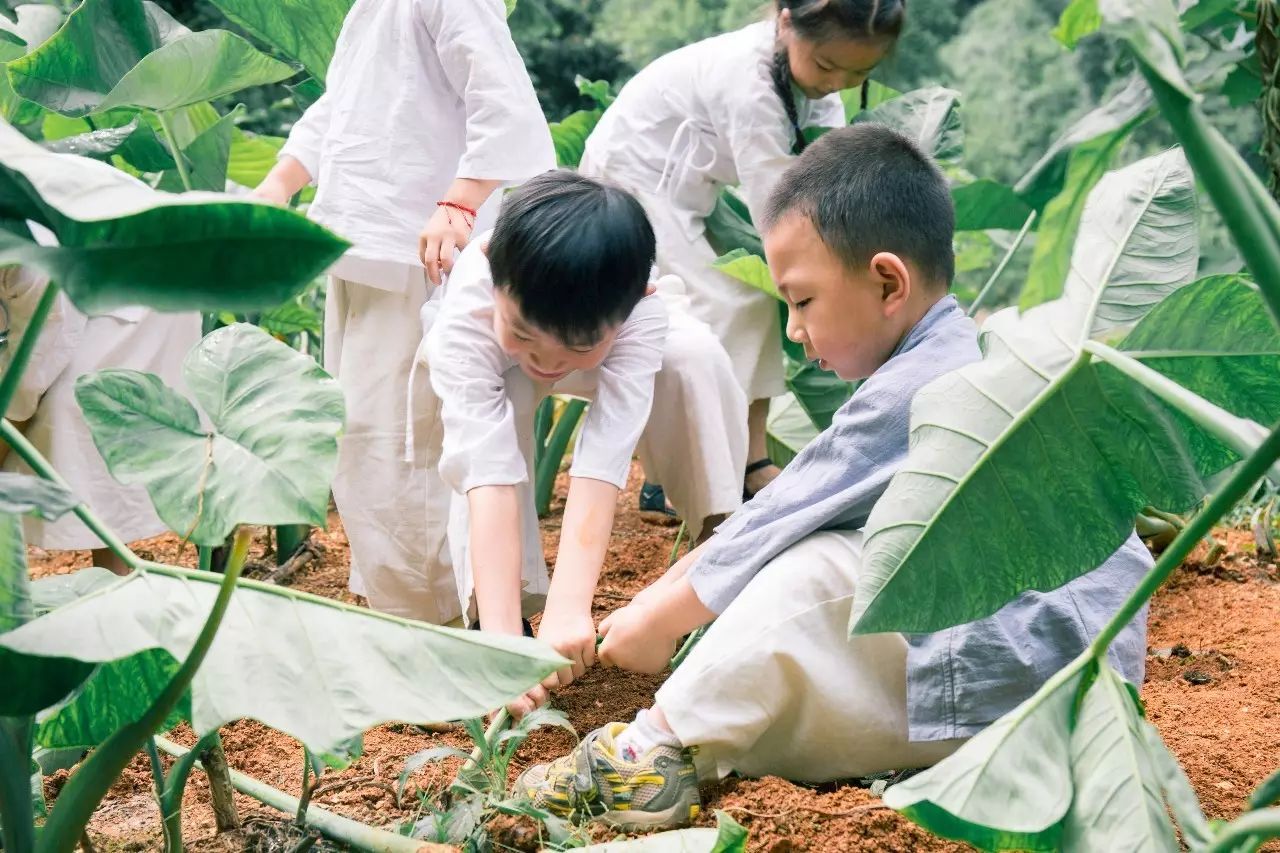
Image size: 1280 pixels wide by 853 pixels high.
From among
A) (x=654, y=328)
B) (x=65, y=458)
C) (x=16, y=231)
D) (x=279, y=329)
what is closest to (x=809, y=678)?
(x=654, y=328)

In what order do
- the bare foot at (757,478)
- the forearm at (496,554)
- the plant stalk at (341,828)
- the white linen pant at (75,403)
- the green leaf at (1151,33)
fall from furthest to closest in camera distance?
the bare foot at (757,478)
the white linen pant at (75,403)
the forearm at (496,554)
the plant stalk at (341,828)
the green leaf at (1151,33)

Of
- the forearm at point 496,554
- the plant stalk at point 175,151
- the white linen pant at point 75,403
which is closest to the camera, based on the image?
the forearm at point 496,554

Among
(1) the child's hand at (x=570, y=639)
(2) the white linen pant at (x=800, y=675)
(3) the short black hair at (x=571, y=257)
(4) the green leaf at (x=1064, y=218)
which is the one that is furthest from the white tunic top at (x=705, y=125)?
(4) the green leaf at (x=1064, y=218)

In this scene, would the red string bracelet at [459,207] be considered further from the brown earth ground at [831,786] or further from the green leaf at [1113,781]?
the green leaf at [1113,781]

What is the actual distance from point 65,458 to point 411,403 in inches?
21.9

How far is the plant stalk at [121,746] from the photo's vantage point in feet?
2.95

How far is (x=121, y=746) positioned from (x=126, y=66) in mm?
1650

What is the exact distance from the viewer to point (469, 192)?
2059 mm

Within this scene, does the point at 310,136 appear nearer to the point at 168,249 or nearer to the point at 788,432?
the point at 788,432

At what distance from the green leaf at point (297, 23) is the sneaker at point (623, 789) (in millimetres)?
1571

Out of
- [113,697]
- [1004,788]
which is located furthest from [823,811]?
[113,697]

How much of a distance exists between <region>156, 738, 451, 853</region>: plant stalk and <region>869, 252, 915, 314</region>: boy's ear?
0.74m

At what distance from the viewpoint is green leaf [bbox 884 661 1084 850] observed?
0.92 metres

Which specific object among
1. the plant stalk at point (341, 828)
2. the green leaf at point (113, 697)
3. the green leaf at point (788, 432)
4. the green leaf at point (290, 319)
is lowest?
the green leaf at point (788, 432)
